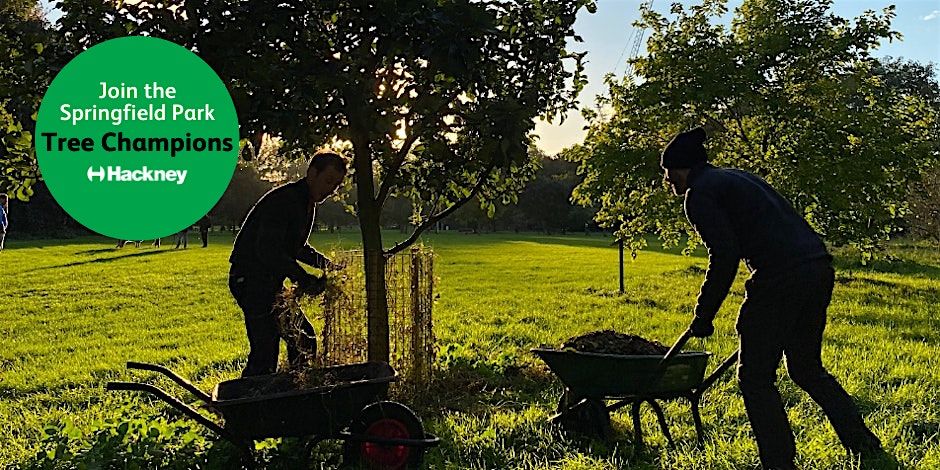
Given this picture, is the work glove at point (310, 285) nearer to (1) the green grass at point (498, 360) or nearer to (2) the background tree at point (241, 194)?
(1) the green grass at point (498, 360)

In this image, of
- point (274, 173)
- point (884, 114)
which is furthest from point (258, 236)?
point (884, 114)

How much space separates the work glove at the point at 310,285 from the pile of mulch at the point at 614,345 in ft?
5.08

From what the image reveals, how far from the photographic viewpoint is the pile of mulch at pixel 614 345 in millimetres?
4453

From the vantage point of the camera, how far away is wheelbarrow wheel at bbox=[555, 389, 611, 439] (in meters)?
4.57

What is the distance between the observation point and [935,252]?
89.2ft

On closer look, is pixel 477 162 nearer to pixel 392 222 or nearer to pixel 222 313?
pixel 222 313

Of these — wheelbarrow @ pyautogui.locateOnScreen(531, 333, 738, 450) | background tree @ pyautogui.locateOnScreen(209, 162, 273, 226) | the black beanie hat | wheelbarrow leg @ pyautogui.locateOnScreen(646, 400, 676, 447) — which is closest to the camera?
the black beanie hat

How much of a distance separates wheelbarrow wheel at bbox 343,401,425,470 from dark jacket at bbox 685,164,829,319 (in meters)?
1.62

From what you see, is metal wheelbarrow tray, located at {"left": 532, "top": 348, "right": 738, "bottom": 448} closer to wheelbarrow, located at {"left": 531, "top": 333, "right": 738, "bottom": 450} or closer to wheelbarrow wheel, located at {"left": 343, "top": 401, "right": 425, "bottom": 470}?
wheelbarrow, located at {"left": 531, "top": 333, "right": 738, "bottom": 450}

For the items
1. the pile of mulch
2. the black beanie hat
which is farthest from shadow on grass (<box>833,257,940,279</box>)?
the black beanie hat

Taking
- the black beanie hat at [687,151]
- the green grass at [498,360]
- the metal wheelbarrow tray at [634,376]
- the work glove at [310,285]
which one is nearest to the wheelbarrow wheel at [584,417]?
the green grass at [498,360]

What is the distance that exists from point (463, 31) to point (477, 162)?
1.59 m

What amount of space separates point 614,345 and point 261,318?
7.06 ft

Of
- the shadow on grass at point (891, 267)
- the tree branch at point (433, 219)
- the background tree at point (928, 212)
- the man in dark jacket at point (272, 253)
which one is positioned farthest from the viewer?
the background tree at point (928, 212)
